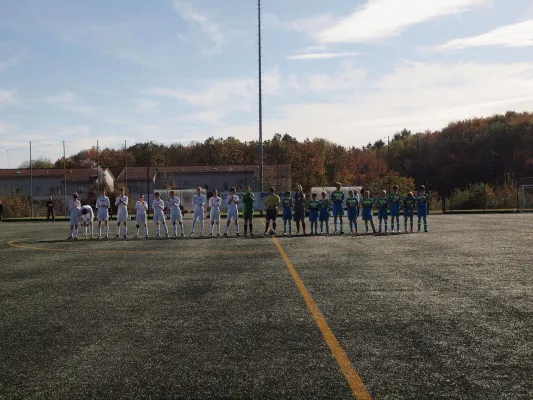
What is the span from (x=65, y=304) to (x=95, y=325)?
5.80 feet

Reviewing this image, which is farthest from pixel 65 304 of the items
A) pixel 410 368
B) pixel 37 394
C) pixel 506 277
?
pixel 506 277

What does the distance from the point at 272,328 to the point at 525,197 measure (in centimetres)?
4853

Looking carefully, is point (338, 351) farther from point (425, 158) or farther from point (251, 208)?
point (425, 158)

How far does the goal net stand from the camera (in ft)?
158

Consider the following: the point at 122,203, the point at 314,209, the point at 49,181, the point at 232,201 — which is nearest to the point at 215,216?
the point at 232,201

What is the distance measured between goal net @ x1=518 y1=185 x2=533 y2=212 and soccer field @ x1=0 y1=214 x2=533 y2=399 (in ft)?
123

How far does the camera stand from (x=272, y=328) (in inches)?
275

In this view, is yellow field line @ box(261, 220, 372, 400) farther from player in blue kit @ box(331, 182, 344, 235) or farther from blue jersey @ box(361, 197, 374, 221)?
blue jersey @ box(361, 197, 374, 221)

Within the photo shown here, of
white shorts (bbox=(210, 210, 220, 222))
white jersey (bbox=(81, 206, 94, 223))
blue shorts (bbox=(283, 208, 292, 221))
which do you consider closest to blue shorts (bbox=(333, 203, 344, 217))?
blue shorts (bbox=(283, 208, 292, 221))

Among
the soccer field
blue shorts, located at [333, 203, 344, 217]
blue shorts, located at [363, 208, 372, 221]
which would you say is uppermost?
blue shorts, located at [333, 203, 344, 217]

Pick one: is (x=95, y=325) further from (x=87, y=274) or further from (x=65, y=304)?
(x=87, y=274)

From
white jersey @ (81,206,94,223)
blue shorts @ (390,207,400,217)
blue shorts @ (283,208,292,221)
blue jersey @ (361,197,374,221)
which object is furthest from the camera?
white jersey @ (81,206,94,223)

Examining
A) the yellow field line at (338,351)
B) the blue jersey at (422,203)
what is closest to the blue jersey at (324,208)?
the blue jersey at (422,203)

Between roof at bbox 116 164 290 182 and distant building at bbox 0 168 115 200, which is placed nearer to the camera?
distant building at bbox 0 168 115 200
